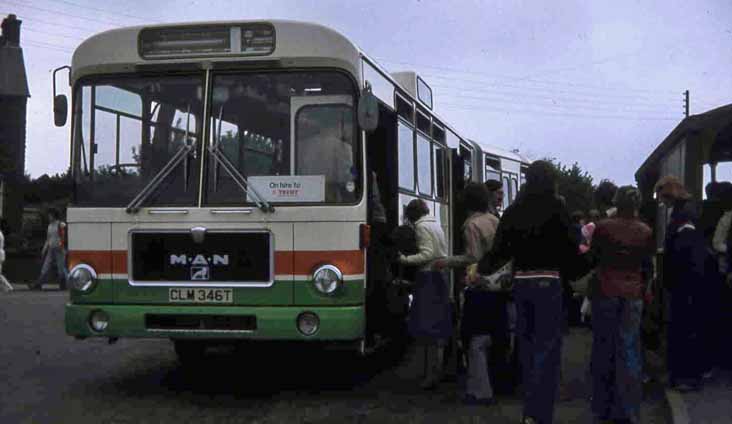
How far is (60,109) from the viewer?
9938 mm

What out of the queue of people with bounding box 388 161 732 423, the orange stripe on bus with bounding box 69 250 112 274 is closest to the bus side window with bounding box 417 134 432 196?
the queue of people with bounding box 388 161 732 423

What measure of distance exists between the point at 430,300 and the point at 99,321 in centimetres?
292

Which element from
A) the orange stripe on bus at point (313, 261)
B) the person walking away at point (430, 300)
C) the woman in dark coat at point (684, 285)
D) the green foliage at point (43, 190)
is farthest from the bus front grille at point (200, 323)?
the green foliage at point (43, 190)

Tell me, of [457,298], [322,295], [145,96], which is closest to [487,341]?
[322,295]

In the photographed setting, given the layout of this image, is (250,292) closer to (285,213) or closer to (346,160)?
(285,213)

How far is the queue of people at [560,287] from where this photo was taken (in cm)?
836

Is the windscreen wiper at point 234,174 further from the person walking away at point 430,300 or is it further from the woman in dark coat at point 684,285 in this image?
the woman in dark coat at point 684,285

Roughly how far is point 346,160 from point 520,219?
1.76 meters

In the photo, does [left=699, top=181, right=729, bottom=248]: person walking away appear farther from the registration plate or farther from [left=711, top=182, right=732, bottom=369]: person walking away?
the registration plate

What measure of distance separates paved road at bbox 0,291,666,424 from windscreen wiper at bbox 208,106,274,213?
167 cm

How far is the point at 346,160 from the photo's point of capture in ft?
31.4

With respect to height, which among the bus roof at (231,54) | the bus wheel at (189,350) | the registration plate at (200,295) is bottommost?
the bus wheel at (189,350)

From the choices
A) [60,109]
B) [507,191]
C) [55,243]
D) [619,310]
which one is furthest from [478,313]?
[507,191]

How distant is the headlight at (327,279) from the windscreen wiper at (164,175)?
53.9 inches
